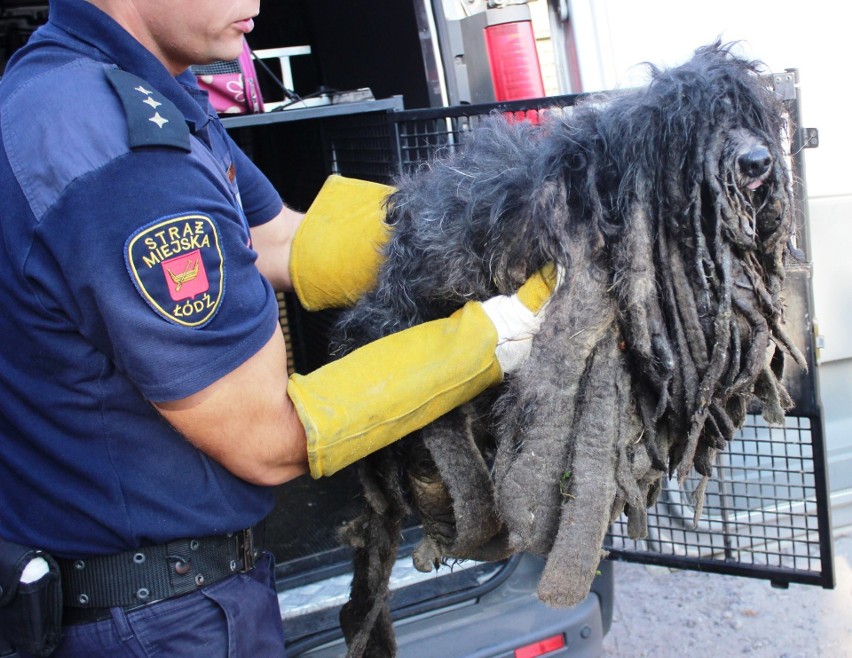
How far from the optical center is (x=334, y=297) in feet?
6.91

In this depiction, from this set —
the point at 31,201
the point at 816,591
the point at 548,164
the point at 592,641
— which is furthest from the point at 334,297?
the point at 816,591

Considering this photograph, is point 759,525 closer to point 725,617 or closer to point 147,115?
point 725,617

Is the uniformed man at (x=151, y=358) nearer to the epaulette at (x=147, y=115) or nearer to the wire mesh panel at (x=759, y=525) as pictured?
the epaulette at (x=147, y=115)

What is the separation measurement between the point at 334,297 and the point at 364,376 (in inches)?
21.4

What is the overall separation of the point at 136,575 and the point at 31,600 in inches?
7.0

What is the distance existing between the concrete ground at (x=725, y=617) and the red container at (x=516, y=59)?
2.35 m

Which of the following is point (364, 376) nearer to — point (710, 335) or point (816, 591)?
point (710, 335)

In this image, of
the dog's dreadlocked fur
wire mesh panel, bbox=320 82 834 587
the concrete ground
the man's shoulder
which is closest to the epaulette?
the man's shoulder

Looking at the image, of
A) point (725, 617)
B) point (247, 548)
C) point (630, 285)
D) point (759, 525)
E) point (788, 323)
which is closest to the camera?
point (630, 285)

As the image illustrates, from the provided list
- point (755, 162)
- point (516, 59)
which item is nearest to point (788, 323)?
point (516, 59)

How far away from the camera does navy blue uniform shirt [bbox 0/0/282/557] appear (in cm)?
139

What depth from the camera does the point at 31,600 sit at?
158 cm

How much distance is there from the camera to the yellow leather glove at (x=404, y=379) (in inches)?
61.6

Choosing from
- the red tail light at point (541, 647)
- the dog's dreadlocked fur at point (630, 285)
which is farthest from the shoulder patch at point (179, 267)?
the red tail light at point (541, 647)
